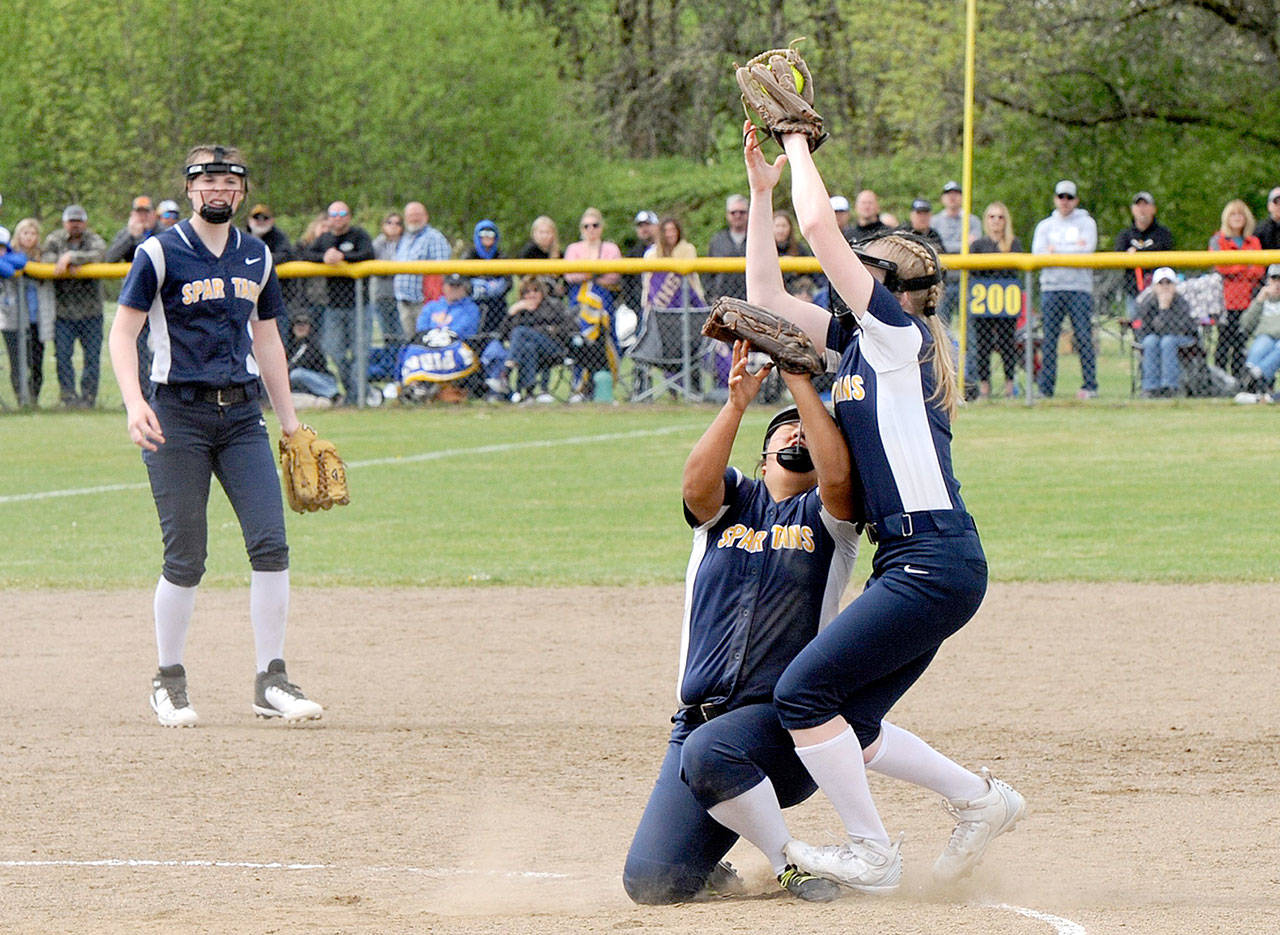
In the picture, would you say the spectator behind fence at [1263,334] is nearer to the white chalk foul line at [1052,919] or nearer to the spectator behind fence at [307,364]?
the spectator behind fence at [307,364]

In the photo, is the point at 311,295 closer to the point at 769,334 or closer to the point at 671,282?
the point at 671,282

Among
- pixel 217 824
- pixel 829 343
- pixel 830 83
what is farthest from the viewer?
pixel 830 83

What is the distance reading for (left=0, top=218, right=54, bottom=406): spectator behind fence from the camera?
59.6 ft

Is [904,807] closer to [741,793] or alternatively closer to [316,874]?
[741,793]

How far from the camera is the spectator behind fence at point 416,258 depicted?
1847 centimetres

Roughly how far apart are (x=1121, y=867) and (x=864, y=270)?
1.79 m

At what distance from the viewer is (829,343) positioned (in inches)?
195

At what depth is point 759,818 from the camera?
15.9 feet

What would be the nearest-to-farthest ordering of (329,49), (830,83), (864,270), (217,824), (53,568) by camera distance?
1. (864,270)
2. (217,824)
3. (53,568)
4. (329,49)
5. (830,83)

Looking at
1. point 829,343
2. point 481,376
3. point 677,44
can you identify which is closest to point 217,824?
point 829,343

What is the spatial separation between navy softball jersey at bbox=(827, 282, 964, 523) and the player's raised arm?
236 mm

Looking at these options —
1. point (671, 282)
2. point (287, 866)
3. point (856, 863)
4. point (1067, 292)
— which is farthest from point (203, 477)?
point (1067, 292)

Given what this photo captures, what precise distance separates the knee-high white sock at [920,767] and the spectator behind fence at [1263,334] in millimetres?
12681

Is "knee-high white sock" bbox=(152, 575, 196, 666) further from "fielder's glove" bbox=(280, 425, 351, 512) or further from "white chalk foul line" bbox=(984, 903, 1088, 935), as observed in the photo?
"white chalk foul line" bbox=(984, 903, 1088, 935)
